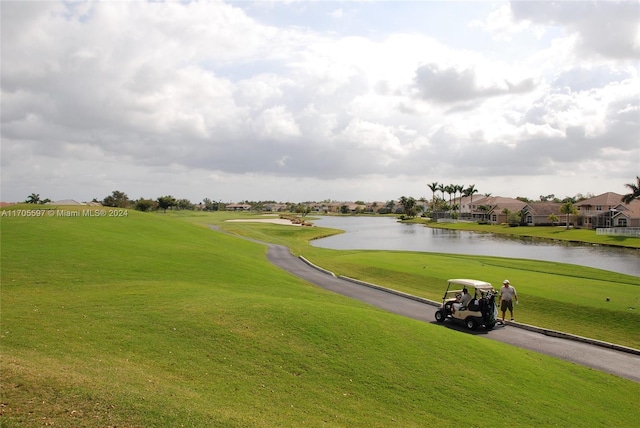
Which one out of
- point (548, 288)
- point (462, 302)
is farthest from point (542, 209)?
point (462, 302)

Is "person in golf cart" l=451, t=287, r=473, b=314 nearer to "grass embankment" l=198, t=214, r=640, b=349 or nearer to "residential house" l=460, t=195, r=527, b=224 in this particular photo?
"grass embankment" l=198, t=214, r=640, b=349

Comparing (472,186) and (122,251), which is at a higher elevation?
(472,186)

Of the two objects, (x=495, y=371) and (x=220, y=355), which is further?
(x=495, y=371)

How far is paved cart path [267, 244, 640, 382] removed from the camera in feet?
58.4

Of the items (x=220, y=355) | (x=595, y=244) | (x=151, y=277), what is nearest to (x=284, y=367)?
(x=220, y=355)

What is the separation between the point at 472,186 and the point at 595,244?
97.2 metres

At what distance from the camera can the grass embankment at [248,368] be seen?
954 centimetres

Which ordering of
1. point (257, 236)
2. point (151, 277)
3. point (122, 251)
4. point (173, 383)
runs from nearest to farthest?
point (173, 383) → point (151, 277) → point (122, 251) → point (257, 236)

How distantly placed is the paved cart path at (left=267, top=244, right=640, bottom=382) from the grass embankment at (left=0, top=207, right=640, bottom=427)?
164 centimetres

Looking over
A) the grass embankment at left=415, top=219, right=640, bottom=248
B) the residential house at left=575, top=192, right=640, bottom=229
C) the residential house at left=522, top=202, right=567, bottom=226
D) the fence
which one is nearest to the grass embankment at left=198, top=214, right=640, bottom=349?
the grass embankment at left=415, top=219, right=640, bottom=248

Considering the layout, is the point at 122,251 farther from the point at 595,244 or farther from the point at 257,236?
the point at 595,244

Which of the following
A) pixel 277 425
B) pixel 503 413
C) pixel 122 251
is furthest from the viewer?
pixel 122 251

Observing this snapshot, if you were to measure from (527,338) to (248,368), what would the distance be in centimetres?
1445

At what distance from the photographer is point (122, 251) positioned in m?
30.7
